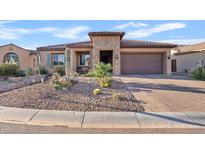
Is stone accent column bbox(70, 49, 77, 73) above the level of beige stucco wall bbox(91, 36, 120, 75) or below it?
below

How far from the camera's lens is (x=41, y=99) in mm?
10914

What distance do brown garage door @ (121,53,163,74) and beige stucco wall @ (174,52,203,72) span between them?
5835 mm

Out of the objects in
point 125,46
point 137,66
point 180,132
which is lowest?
point 180,132

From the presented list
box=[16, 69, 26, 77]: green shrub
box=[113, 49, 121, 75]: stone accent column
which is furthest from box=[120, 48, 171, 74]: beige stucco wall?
box=[16, 69, 26, 77]: green shrub

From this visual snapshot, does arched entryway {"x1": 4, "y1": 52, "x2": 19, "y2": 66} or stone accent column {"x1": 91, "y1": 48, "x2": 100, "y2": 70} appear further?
arched entryway {"x1": 4, "y1": 52, "x2": 19, "y2": 66}

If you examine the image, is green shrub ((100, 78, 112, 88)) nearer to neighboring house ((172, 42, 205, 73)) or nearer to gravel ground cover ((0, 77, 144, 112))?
gravel ground cover ((0, 77, 144, 112))

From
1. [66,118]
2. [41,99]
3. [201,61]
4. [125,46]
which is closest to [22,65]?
[125,46]

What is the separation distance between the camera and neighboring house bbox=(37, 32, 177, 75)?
25562 mm

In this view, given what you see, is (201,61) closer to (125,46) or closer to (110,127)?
(125,46)

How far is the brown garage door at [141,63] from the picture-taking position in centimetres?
2702

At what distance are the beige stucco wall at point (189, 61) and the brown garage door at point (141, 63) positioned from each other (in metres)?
5.83

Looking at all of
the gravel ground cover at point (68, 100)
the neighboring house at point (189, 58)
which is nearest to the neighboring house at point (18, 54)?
the neighboring house at point (189, 58)

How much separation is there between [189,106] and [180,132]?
348 cm
